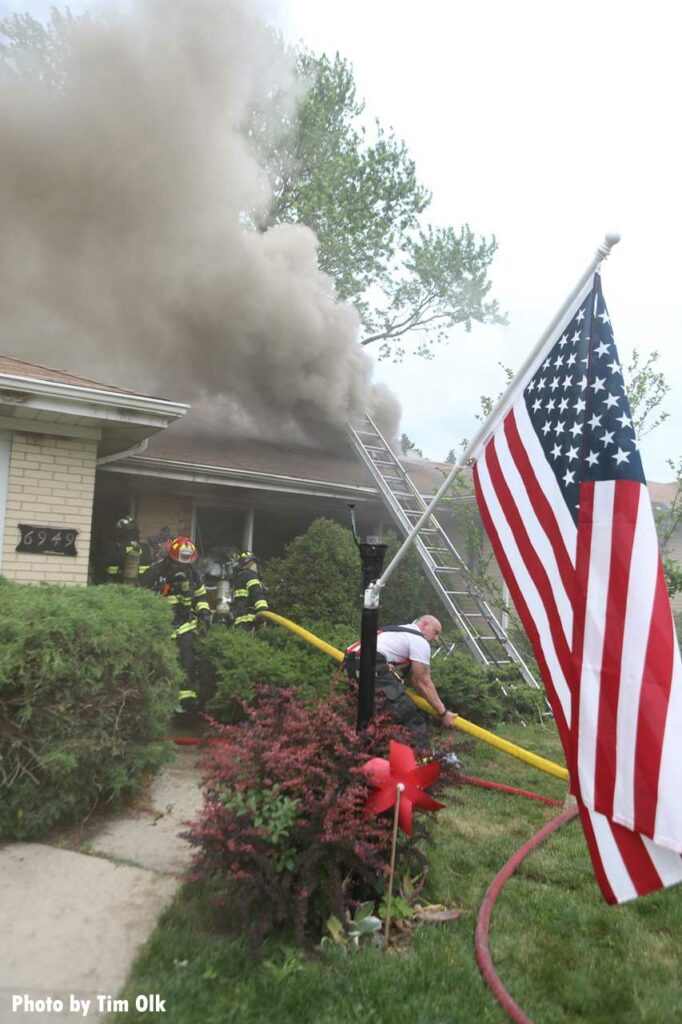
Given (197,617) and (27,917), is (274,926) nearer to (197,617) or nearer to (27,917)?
(27,917)

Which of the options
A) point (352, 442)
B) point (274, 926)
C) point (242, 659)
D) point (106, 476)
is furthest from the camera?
point (352, 442)

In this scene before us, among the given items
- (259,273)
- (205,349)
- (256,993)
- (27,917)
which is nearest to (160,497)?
(205,349)

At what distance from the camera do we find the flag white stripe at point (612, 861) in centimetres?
214

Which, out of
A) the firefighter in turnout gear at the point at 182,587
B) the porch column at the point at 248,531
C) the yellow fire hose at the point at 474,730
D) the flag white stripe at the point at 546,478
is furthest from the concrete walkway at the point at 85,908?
the porch column at the point at 248,531

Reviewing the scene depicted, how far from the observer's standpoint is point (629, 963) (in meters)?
2.89

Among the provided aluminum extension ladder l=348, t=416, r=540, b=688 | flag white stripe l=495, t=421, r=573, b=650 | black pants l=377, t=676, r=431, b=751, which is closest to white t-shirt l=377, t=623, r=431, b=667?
black pants l=377, t=676, r=431, b=751

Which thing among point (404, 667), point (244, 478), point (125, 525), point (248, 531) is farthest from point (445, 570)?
point (125, 525)

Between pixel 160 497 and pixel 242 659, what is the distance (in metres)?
4.80

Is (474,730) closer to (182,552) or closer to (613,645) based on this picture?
(613,645)

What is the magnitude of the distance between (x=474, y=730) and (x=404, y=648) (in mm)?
744

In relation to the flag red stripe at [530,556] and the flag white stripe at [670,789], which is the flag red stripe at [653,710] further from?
the flag red stripe at [530,556]

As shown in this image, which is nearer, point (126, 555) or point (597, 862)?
point (597, 862)

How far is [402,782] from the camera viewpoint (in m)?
3.04

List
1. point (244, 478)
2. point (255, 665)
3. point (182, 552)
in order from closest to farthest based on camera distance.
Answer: point (255, 665) < point (182, 552) < point (244, 478)
